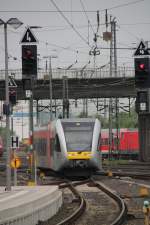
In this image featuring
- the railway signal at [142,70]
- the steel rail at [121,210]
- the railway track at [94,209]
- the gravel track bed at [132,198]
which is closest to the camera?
the steel rail at [121,210]

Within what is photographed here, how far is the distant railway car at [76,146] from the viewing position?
124 feet

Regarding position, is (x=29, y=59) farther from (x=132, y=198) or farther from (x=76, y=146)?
(x=76, y=146)

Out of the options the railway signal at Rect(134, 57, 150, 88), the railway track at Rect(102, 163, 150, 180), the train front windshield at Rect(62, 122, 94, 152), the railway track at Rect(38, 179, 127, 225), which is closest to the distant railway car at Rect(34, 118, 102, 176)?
the train front windshield at Rect(62, 122, 94, 152)

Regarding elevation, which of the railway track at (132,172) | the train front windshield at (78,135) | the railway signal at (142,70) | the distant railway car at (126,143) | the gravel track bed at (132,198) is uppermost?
the railway signal at (142,70)

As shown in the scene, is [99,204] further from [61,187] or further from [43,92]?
[43,92]

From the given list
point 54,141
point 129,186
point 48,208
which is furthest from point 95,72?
point 48,208

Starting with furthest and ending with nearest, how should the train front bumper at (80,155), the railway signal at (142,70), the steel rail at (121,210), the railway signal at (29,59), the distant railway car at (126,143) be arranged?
the distant railway car at (126,143), the train front bumper at (80,155), the railway signal at (142,70), the railway signal at (29,59), the steel rail at (121,210)

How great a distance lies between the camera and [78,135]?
38344 mm

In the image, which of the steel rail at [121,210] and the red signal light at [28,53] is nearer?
the steel rail at [121,210]

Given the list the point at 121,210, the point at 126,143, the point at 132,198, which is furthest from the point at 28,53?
the point at 126,143

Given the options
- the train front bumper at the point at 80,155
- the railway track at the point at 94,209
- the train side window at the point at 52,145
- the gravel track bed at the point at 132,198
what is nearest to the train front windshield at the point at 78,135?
the train front bumper at the point at 80,155

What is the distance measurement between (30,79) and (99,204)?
9.84 metres

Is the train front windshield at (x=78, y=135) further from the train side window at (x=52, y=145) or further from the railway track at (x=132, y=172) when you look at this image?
the railway track at (x=132, y=172)

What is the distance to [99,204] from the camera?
23.4 m
